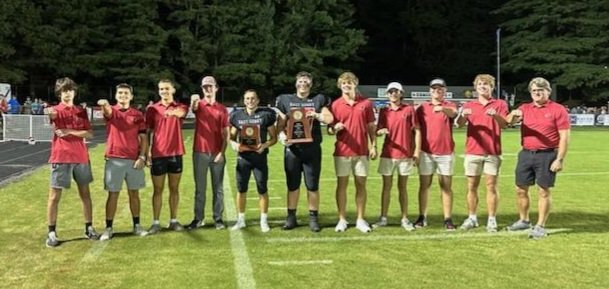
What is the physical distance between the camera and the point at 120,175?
308 inches

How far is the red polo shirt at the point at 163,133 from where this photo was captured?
803 centimetres

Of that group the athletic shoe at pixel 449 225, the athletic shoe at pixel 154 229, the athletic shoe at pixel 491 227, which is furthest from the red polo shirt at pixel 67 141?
the athletic shoe at pixel 491 227

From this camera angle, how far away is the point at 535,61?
183 ft

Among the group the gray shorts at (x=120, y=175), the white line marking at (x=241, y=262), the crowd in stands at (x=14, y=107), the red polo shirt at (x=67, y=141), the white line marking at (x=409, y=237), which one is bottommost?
the white line marking at (x=241, y=262)

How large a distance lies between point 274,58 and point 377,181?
36.7 m

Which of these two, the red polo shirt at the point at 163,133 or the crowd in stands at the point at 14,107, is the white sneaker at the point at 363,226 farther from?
the crowd in stands at the point at 14,107

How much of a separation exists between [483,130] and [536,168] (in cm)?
75

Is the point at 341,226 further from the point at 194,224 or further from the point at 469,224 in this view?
the point at 194,224

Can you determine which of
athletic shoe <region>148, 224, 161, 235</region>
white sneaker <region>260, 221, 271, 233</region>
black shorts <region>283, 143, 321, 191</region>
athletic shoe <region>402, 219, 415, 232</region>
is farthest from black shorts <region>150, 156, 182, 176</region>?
athletic shoe <region>402, 219, 415, 232</region>

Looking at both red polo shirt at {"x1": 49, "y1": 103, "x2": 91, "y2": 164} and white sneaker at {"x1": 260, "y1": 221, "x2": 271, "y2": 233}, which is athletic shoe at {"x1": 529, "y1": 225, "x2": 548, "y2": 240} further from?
red polo shirt at {"x1": 49, "y1": 103, "x2": 91, "y2": 164}

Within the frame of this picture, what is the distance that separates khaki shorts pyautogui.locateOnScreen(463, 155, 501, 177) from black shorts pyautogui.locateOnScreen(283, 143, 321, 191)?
1.78 metres

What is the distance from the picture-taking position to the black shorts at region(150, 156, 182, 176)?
8.04 m

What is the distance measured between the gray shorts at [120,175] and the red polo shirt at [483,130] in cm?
389

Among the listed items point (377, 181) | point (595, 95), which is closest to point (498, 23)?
point (595, 95)
